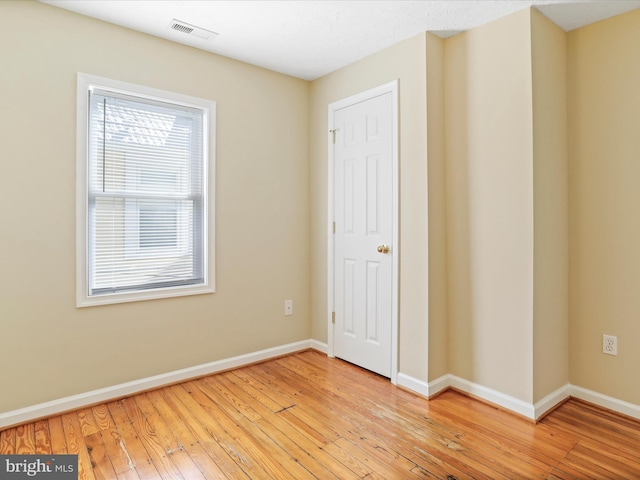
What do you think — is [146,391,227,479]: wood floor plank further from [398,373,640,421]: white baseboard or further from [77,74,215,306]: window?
[398,373,640,421]: white baseboard

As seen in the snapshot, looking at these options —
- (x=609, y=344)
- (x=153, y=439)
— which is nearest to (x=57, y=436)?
(x=153, y=439)

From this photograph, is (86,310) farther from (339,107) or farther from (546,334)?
(546,334)

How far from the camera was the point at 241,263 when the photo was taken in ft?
10.4

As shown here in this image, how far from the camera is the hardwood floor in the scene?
6.04ft

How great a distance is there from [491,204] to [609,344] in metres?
1.13

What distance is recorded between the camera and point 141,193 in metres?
2.70

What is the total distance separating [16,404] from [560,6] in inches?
153

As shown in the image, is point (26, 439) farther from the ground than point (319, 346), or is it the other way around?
point (319, 346)

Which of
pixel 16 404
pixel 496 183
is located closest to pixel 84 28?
pixel 16 404

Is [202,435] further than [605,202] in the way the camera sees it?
No

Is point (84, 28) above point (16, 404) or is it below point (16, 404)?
above

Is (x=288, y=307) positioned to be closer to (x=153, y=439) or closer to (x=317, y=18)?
(x=153, y=439)

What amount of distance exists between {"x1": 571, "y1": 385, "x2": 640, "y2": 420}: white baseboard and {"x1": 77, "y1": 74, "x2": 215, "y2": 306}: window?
266cm

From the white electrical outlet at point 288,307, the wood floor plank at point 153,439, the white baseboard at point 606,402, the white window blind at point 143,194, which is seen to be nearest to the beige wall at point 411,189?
the white baseboard at point 606,402
